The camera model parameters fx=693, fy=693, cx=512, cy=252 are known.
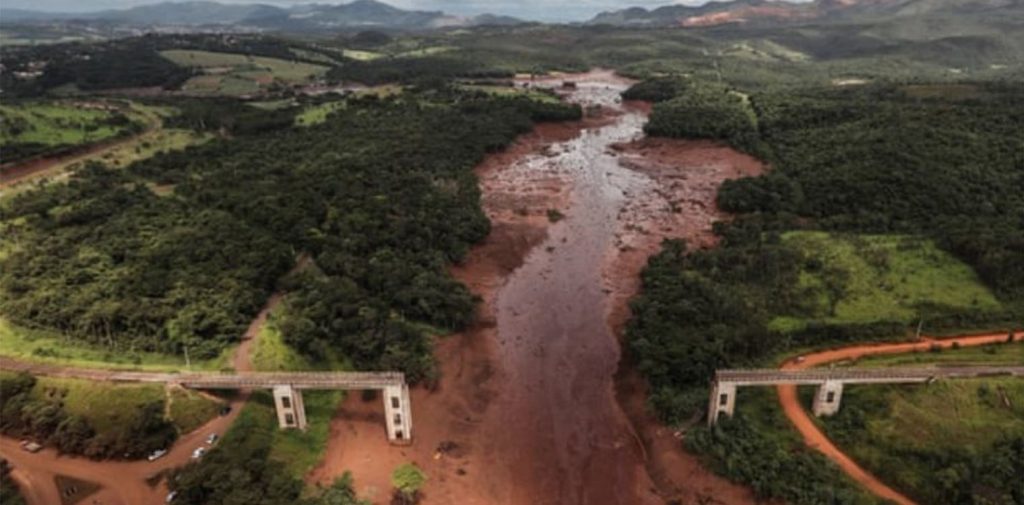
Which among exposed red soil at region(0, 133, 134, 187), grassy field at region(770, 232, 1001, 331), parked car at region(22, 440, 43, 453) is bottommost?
parked car at region(22, 440, 43, 453)

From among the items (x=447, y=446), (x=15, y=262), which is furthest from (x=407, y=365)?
(x=15, y=262)

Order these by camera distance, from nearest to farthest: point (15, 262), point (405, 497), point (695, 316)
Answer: point (405, 497) → point (695, 316) → point (15, 262)

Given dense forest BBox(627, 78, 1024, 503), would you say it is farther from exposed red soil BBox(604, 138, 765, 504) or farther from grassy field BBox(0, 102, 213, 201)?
grassy field BBox(0, 102, 213, 201)

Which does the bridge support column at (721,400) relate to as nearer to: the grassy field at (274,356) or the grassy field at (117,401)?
the grassy field at (274,356)

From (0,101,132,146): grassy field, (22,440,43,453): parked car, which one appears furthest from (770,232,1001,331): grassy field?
(0,101,132,146): grassy field

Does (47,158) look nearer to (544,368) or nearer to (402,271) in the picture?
(402,271)

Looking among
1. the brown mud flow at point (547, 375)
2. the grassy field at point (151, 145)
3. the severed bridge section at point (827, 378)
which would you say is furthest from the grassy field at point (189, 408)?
the grassy field at point (151, 145)

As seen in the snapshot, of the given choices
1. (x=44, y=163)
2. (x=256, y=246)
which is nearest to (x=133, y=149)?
(x=44, y=163)
